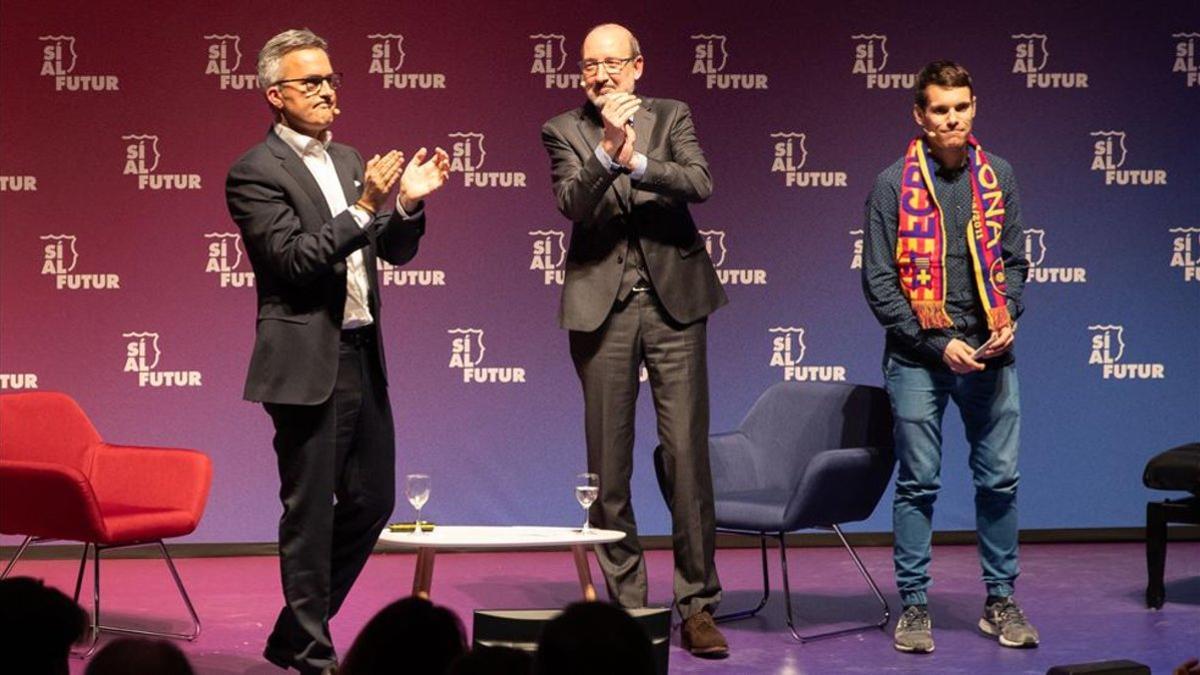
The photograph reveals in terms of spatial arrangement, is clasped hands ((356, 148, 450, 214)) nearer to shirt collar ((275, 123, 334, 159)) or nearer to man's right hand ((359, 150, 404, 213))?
man's right hand ((359, 150, 404, 213))

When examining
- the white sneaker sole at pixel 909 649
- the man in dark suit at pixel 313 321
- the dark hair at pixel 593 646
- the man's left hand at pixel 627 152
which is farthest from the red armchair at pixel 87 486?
the dark hair at pixel 593 646

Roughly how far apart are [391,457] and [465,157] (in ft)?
9.34

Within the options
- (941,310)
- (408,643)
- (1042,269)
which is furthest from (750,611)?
(408,643)

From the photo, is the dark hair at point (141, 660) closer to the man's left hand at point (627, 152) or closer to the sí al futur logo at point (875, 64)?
the man's left hand at point (627, 152)

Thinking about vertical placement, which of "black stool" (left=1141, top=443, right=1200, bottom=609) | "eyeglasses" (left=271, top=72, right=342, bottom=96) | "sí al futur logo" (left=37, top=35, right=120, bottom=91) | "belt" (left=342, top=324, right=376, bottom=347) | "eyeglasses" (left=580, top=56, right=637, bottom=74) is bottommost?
"black stool" (left=1141, top=443, right=1200, bottom=609)

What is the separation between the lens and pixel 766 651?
505 centimetres

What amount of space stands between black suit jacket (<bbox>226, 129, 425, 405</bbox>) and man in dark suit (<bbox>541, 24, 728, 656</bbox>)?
0.79 m

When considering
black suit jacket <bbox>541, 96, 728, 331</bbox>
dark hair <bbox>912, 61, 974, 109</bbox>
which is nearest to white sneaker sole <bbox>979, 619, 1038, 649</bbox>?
black suit jacket <bbox>541, 96, 728, 331</bbox>

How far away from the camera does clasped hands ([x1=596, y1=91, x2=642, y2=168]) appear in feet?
15.3

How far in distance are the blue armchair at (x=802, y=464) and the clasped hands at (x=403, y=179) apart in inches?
51.8

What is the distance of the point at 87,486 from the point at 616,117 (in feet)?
6.65

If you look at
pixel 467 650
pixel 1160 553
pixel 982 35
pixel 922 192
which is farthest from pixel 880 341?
pixel 467 650

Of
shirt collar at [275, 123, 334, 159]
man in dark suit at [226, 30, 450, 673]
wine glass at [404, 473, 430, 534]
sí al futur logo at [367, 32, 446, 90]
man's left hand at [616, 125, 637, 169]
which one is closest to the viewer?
man in dark suit at [226, 30, 450, 673]

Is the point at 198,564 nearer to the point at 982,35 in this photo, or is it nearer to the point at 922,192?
the point at 922,192
